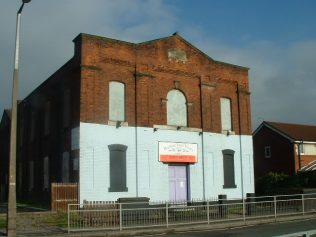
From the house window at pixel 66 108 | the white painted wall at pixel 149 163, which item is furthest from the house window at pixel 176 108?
the house window at pixel 66 108

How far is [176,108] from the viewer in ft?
96.4

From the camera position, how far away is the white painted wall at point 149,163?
2528 cm

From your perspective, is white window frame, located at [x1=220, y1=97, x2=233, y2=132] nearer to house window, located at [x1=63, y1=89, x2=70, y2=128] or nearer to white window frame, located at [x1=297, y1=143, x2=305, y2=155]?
house window, located at [x1=63, y1=89, x2=70, y2=128]

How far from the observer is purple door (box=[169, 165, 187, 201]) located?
93.1 feet

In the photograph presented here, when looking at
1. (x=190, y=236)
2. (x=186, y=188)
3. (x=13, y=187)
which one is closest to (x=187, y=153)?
(x=186, y=188)

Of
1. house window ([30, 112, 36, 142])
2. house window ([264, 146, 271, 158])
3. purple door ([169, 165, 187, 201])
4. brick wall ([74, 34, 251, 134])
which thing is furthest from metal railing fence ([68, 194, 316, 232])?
house window ([264, 146, 271, 158])

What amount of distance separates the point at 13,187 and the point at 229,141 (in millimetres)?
17259

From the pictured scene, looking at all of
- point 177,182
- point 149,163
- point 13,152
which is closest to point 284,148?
point 177,182

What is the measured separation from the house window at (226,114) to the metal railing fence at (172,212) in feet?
24.5

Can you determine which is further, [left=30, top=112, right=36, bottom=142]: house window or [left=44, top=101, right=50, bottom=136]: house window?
[left=30, top=112, right=36, bottom=142]: house window

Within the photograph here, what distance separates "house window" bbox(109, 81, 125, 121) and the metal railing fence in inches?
246

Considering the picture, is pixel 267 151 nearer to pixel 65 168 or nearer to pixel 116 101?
pixel 116 101

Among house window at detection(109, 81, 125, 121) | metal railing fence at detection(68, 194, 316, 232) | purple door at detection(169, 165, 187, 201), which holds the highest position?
house window at detection(109, 81, 125, 121)

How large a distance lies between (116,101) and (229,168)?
28.8ft
